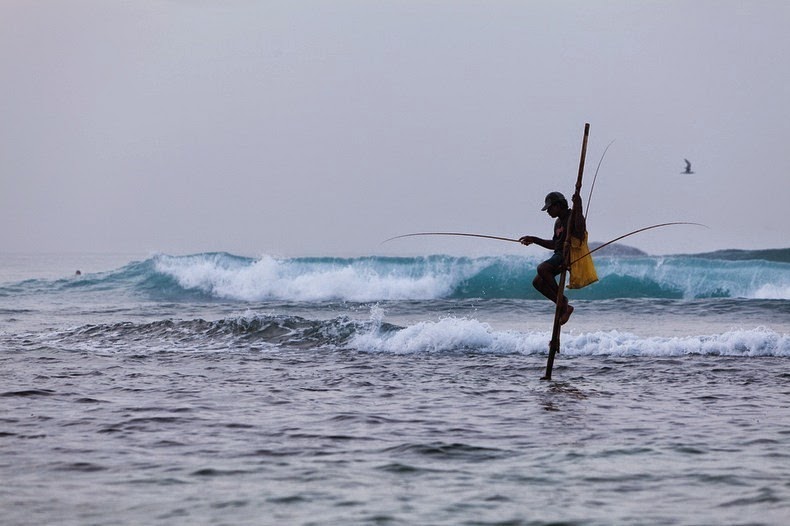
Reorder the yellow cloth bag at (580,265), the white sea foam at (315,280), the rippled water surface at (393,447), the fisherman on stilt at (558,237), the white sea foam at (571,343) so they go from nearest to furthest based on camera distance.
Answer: the rippled water surface at (393,447)
the fisherman on stilt at (558,237)
the yellow cloth bag at (580,265)
the white sea foam at (571,343)
the white sea foam at (315,280)

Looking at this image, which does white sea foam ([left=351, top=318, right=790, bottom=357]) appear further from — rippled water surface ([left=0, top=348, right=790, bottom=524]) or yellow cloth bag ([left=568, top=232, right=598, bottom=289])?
yellow cloth bag ([left=568, top=232, right=598, bottom=289])

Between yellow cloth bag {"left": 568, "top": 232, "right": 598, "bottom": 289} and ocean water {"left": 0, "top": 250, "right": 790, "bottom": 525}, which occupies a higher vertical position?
yellow cloth bag {"left": 568, "top": 232, "right": 598, "bottom": 289}

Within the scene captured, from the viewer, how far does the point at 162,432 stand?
303 inches

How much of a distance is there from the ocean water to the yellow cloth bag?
48.3 inches

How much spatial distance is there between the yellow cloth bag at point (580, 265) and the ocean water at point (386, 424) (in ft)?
4.02

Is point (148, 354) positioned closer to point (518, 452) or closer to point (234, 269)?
point (518, 452)

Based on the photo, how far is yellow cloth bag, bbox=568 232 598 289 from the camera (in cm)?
1089

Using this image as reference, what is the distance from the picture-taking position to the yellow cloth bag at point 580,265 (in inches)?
429

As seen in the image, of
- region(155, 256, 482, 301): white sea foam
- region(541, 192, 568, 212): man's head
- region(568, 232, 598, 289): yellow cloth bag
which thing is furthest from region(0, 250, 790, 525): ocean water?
region(155, 256, 482, 301): white sea foam

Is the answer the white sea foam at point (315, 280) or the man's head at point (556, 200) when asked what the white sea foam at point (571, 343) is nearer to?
the man's head at point (556, 200)

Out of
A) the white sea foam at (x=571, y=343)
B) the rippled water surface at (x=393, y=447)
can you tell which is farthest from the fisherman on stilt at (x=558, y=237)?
the white sea foam at (x=571, y=343)

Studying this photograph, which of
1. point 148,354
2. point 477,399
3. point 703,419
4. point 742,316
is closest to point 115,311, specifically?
point 148,354

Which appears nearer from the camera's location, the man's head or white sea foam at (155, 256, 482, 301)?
the man's head

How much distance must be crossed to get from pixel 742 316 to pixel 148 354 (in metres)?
14.2
